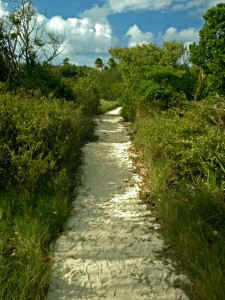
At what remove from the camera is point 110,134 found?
12.5 meters

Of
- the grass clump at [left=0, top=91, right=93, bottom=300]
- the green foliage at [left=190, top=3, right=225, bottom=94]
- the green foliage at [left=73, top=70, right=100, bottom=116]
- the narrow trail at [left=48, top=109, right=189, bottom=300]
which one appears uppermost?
the green foliage at [left=190, top=3, right=225, bottom=94]

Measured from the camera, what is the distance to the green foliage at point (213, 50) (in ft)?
41.6

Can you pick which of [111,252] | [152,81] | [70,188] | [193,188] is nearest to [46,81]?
[152,81]

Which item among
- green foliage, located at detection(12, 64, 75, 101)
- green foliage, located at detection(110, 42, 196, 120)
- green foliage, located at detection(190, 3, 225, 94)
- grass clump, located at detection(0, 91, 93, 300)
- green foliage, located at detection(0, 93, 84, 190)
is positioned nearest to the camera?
grass clump, located at detection(0, 91, 93, 300)

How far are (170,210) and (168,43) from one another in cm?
1952

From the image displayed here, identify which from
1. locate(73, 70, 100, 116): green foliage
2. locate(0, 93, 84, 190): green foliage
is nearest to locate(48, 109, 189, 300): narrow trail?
locate(0, 93, 84, 190): green foliage

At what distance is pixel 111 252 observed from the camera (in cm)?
403

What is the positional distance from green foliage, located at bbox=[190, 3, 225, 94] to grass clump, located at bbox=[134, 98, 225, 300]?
524 cm

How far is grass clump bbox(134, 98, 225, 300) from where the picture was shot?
11.4ft

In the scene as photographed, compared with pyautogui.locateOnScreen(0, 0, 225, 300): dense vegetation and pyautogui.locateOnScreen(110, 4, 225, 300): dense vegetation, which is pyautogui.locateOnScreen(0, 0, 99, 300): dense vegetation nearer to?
pyautogui.locateOnScreen(0, 0, 225, 300): dense vegetation

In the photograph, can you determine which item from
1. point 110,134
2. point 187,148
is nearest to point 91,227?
point 187,148

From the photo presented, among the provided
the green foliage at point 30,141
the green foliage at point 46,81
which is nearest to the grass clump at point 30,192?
the green foliage at point 30,141

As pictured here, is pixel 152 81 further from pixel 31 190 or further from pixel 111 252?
pixel 111 252

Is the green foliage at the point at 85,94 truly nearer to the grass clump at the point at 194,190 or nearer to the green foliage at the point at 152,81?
the green foliage at the point at 152,81
